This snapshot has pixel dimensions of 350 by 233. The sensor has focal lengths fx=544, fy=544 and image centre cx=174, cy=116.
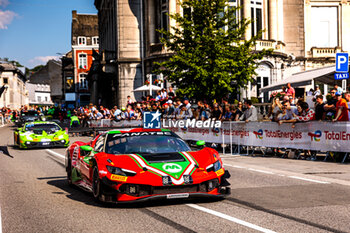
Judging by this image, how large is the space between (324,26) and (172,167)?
134 ft

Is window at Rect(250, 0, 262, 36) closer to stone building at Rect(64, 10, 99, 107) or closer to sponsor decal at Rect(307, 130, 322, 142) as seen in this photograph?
sponsor decal at Rect(307, 130, 322, 142)

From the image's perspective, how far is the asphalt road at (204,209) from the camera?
698cm

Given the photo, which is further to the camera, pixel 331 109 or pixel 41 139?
pixel 41 139

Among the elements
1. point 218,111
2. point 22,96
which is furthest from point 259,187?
point 22,96

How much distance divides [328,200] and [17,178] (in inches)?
309

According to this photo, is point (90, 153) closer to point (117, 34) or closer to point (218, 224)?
point (218, 224)

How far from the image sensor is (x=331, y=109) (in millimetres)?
16500

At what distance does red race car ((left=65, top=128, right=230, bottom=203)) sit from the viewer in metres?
8.22

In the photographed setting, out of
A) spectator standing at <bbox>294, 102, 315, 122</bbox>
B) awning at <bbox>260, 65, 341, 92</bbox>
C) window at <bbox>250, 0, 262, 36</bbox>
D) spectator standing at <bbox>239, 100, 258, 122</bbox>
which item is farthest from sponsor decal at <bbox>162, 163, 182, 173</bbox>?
window at <bbox>250, 0, 262, 36</bbox>

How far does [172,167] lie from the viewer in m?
8.39

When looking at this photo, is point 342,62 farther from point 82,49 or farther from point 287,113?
point 82,49

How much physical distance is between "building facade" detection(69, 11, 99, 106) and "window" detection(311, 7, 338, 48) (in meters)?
62.8

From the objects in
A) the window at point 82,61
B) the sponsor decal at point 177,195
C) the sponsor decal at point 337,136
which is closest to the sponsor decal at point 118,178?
the sponsor decal at point 177,195

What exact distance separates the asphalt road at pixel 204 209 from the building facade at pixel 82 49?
91.8 meters
